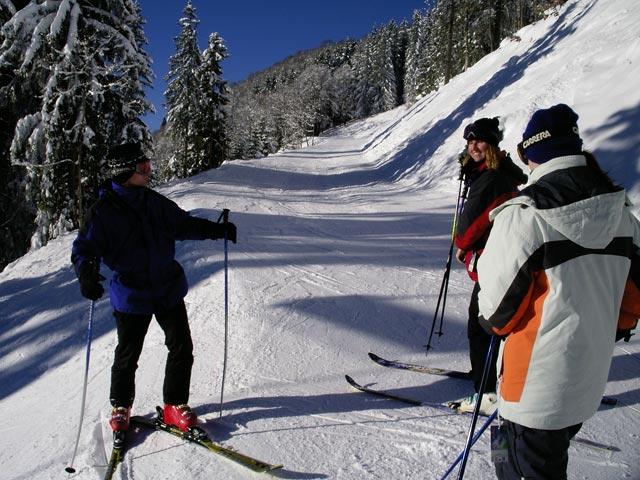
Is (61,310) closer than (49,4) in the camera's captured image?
Yes

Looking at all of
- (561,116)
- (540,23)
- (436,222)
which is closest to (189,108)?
(540,23)

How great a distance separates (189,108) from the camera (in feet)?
102

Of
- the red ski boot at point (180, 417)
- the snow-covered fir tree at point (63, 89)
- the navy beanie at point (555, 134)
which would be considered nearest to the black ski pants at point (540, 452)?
the navy beanie at point (555, 134)

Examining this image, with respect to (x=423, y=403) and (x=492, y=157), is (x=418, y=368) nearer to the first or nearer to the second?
(x=423, y=403)

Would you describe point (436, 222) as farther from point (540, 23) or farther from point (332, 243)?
point (540, 23)

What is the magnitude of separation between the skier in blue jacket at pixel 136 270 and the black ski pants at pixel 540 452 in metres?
2.26

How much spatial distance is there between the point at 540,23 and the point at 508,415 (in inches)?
912

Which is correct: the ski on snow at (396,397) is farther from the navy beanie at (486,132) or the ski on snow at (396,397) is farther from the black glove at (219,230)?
the navy beanie at (486,132)

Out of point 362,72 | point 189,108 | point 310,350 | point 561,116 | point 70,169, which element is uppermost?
point 362,72

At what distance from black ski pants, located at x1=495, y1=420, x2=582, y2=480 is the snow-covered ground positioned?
3.20ft

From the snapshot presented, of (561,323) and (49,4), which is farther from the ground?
(49,4)

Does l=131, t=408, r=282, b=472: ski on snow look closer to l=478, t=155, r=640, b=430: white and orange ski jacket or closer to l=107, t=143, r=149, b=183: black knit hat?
l=478, t=155, r=640, b=430: white and orange ski jacket

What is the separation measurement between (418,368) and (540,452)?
217cm

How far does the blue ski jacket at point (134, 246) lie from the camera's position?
9.68 ft
